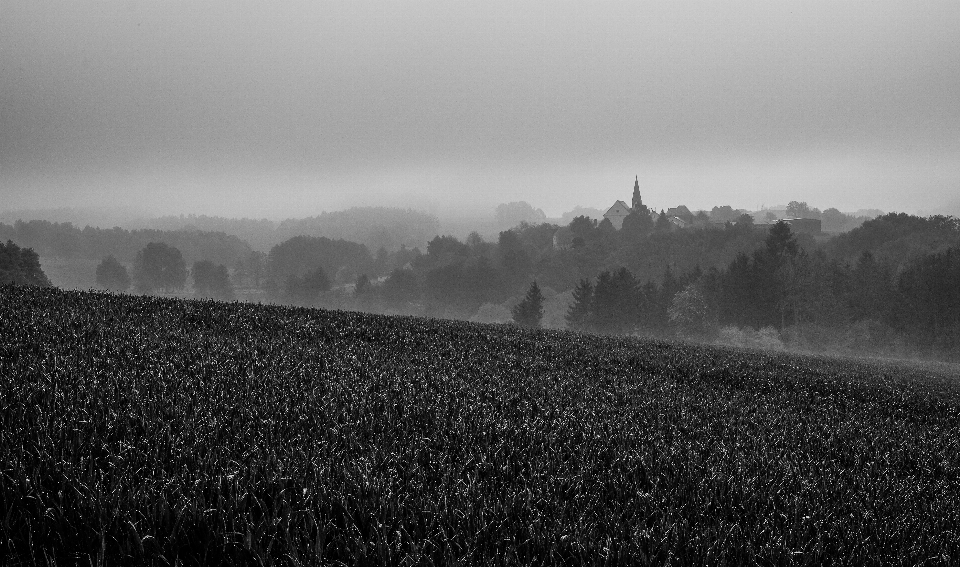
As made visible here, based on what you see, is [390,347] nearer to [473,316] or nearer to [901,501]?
[901,501]

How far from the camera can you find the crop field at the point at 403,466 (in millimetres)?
2719

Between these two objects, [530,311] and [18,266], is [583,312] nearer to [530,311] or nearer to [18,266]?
[530,311]

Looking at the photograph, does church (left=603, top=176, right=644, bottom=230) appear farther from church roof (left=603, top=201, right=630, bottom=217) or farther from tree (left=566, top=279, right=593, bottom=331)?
tree (left=566, top=279, right=593, bottom=331)

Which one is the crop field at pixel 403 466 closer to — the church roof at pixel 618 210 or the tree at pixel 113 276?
the tree at pixel 113 276

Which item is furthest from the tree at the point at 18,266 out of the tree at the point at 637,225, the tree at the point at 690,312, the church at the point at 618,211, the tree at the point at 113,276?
the church at the point at 618,211

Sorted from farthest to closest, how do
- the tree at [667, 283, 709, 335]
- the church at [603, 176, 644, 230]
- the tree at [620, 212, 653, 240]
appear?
the church at [603, 176, 644, 230], the tree at [620, 212, 653, 240], the tree at [667, 283, 709, 335]

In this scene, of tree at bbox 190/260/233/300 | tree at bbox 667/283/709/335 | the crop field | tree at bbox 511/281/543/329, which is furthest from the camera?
tree at bbox 190/260/233/300

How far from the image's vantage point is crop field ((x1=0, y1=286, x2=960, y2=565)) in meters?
2.72

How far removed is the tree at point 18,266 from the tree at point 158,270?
76380 millimetres

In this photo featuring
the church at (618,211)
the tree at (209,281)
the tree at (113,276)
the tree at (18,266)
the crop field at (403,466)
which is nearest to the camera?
the crop field at (403,466)

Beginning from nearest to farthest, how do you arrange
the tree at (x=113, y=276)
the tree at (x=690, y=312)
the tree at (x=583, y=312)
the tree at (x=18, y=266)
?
the tree at (x=18, y=266) < the tree at (x=690, y=312) < the tree at (x=583, y=312) < the tree at (x=113, y=276)

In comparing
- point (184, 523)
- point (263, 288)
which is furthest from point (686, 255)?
point (184, 523)

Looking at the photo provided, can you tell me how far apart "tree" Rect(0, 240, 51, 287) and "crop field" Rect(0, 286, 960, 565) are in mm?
62716

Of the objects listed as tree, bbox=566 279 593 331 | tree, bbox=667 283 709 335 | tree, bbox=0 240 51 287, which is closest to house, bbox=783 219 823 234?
tree, bbox=667 283 709 335
